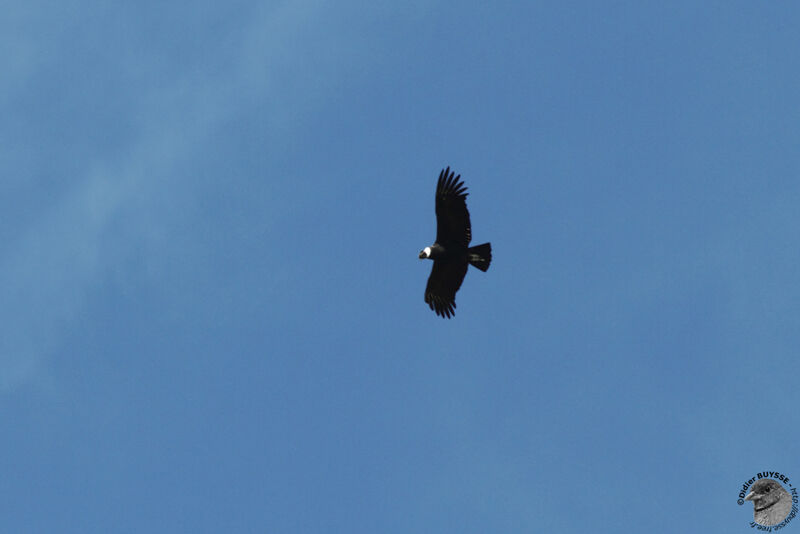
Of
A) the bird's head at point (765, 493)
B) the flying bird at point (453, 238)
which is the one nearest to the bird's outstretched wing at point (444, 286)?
the flying bird at point (453, 238)

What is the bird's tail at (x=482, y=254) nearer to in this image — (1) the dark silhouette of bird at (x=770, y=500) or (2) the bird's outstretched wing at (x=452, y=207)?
(2) the bird's outstretched wing at (x=452, y=207)

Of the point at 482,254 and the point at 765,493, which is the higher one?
the point at 482,254

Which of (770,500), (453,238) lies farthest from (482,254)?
(770,500)

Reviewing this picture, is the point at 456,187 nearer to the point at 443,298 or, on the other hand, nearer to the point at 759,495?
the point at 443,298

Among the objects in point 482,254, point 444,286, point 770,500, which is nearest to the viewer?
point 770,500

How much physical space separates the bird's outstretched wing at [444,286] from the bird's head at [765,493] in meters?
12.8

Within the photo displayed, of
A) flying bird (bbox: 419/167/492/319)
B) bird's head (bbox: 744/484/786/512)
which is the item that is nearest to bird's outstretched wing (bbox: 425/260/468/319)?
flying bird (bbox: 419/167/492/319)

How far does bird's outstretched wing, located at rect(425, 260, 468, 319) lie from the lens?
4472cm

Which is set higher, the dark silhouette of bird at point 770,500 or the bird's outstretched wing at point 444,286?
the bird's outstretched wing at point 444,286

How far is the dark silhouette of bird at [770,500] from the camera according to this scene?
38.9 m

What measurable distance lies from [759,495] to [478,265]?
12510mm

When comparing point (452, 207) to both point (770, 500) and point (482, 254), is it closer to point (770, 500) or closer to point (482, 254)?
point (482, 254)

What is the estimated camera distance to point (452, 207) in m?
43.2

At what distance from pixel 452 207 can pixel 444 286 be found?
3553 mm
